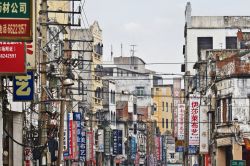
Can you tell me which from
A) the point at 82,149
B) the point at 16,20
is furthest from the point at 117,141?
the point at 16,20

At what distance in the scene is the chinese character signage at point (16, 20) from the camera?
20.6 meters

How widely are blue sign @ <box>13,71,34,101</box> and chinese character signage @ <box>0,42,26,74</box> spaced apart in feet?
26.3

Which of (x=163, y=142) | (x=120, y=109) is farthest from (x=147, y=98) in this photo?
(x=120, y=109)

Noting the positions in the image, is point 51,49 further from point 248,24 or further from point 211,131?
point 248,24

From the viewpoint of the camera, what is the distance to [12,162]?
3912cm

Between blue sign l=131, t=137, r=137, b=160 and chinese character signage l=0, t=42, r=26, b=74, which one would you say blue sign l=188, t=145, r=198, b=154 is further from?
blue sign l=131, t=137, r=137, b=160

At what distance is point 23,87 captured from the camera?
107 ft

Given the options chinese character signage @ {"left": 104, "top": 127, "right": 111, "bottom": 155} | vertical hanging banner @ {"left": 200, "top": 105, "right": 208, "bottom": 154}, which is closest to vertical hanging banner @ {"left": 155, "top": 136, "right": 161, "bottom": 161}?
chinese character signage @ {"left": 104, "top": 127, "right": 111, "bottom": 155}

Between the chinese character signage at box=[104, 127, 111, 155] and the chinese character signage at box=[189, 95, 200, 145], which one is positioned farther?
the chinese character signage at box=[104, 127, 111, 155]

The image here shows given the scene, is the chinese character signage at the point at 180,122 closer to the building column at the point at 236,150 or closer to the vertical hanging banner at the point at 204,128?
the vertical hanging banner at the point at 204,128

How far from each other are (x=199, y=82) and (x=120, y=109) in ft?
184

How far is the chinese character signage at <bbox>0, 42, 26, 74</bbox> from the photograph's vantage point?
78.4 feet

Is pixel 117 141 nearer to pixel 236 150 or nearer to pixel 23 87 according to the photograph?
pixel 236 150

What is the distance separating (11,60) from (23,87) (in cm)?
864
